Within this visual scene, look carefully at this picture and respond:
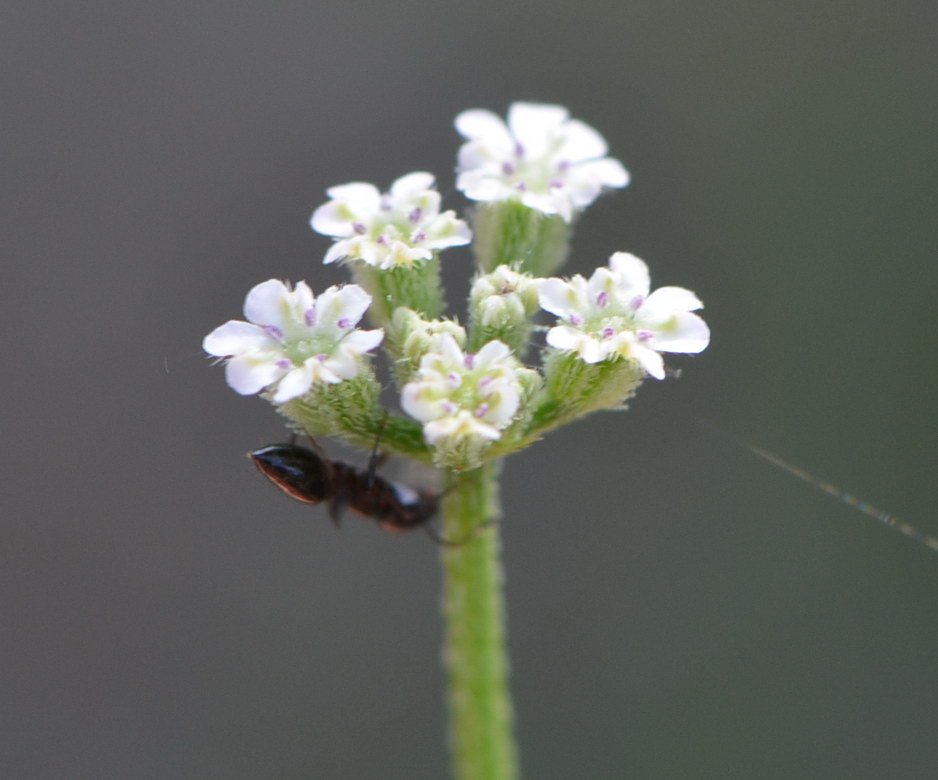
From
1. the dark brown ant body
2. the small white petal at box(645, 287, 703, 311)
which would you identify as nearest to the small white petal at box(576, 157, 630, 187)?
the small white petal at box(645, 287, 703, 311)

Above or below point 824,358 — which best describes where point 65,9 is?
above

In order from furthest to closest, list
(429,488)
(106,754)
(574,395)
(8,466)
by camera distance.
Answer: (8,466) < (106,754) < (429,488) < (574,395)

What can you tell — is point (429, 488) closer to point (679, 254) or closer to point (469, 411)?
point (469, 411)

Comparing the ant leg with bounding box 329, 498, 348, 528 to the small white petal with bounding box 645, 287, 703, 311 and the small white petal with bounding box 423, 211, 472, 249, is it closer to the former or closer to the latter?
the small white petal with bounding box 423, 211, 472, 249

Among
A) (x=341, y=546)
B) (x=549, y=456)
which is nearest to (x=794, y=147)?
(x=549, y=456)

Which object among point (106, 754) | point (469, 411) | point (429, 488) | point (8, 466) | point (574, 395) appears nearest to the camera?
point (469, 411)

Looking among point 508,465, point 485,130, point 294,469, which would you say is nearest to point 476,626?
point 294,469
